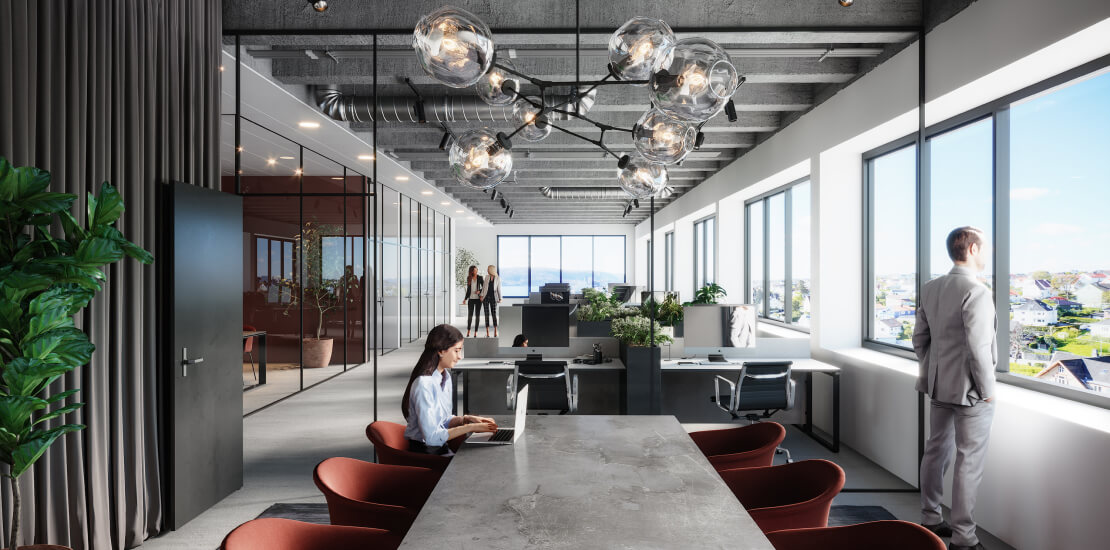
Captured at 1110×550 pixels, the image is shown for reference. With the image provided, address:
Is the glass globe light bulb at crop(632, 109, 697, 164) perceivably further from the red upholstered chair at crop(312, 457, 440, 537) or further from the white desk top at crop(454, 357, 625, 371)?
the white desk top at crop(454, 357, 625, 371)

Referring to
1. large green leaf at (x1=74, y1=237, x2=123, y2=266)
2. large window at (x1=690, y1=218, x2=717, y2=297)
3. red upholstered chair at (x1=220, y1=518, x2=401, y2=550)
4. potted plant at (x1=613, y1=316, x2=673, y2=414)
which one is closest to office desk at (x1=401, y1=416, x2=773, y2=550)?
red upholstered chair at (x1=220, y1=518, x2=401, y2=550)

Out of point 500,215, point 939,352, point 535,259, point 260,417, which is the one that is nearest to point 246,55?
point 260,417

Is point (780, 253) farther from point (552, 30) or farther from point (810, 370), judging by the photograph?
point (552, 30)

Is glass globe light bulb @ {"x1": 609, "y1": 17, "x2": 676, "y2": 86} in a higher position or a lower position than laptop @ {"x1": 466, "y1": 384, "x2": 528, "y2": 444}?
higher

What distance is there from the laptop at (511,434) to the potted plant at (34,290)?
4.81 feet

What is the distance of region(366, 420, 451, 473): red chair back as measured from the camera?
9.17 feet

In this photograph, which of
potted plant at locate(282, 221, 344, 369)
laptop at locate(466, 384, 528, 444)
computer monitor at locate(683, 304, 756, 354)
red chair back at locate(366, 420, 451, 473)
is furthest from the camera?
potted plant at locate(282, 221, 344, 369)

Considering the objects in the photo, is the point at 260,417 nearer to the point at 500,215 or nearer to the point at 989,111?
the point at 989,111

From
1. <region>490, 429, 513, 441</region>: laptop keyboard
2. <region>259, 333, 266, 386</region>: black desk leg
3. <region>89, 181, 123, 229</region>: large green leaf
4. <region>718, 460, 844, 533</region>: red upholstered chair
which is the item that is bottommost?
<region>259, 333, 266, 386</region>: black desk leg

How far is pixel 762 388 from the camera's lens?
16.2 feet

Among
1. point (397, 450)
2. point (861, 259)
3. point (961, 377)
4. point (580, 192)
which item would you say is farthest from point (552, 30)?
point (580, 192)

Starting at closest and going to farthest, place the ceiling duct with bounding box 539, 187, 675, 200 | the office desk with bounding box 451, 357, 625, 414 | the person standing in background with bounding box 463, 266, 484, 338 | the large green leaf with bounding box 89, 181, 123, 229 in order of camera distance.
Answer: the large green leaf with bounding box 89, 181, 123, 229 → the office desk with bounding box 451, 357, 625, 414 → the ceiling duct with bounding box 539, 187, 675, 200 → the person standing in background with bounding box 463, 266, 484, 338

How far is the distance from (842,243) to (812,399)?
155 centimetres

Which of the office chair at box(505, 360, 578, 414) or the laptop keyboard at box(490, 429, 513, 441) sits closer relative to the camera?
the laptop keyboard at box(490, 429, 513, 441)
